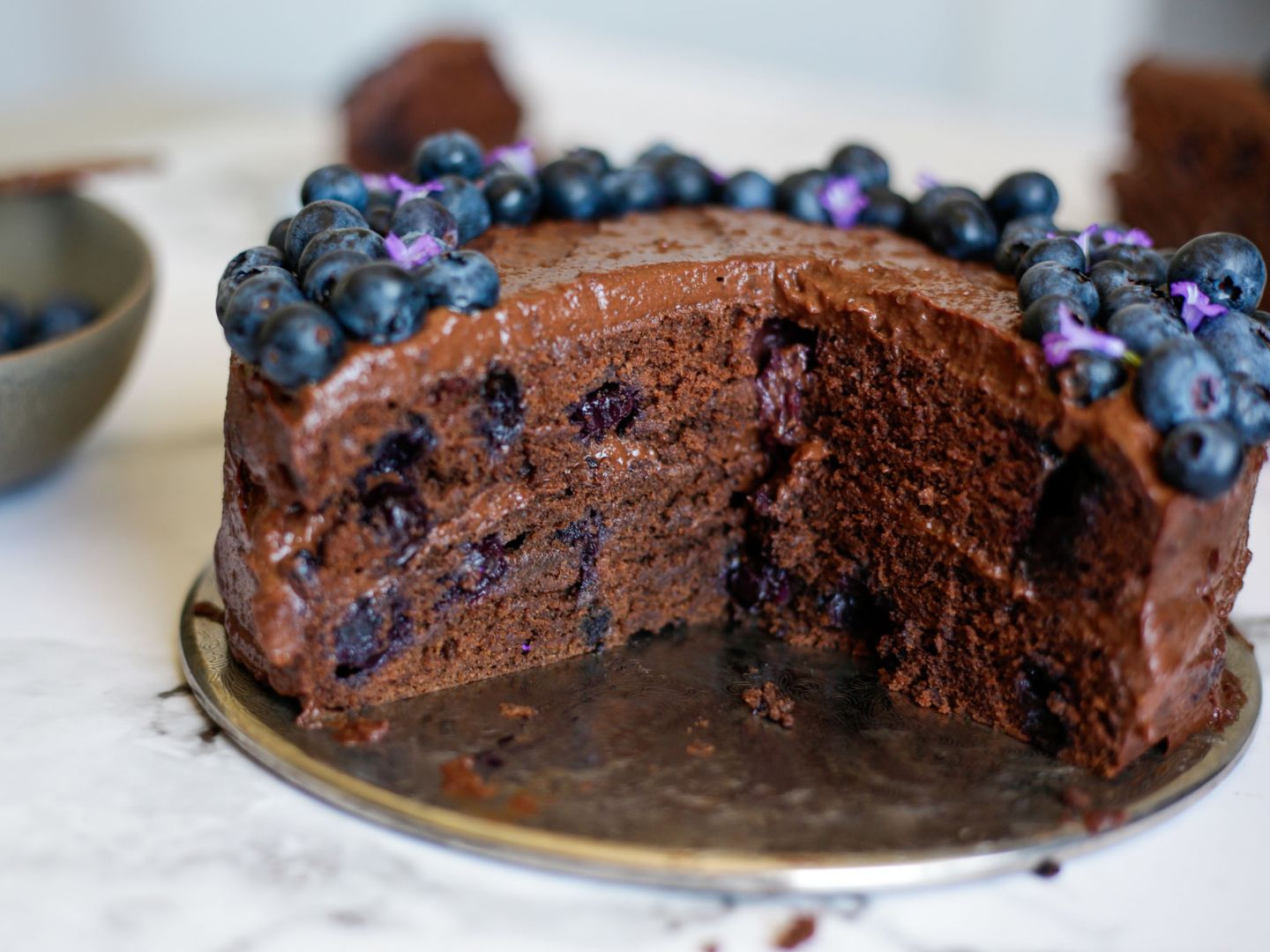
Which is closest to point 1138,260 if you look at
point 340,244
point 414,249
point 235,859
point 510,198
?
point 510,198

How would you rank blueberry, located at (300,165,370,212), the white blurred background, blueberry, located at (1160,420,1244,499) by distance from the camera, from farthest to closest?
the white blurred background, blueberry, located at (300,165,370,212), blueberry, located at (1160,420,1244,499)

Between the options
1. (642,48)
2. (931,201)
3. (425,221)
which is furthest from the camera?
(642,48)

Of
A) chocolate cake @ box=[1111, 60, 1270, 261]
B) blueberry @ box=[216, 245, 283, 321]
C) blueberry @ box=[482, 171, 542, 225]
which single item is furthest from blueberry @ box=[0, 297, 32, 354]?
chocolate cake @ box=[1111, 60, 1270, 261]

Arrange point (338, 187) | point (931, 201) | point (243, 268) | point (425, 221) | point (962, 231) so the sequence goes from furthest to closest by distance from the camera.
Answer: point (931, 201), point (962, 231), point (338, 187), point (425, 221), point (243, 268)

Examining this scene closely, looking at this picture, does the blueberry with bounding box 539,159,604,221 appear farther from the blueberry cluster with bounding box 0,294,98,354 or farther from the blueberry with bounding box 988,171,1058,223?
the blueberry cluster with bounding box 0,294,98,354

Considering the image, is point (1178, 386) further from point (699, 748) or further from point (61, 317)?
point (61, 317)

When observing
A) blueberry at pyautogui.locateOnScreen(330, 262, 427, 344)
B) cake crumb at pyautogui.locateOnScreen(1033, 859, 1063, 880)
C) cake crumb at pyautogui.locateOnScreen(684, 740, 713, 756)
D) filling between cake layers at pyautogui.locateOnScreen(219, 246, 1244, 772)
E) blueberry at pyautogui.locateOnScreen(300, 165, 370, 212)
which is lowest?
cake crumb at pyautogui.locateOnScreen(684, 740, 713, 756)

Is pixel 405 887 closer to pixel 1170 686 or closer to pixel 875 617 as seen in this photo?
pixel 875 617

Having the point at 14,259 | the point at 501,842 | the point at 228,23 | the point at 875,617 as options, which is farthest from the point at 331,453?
the point at 228,23
